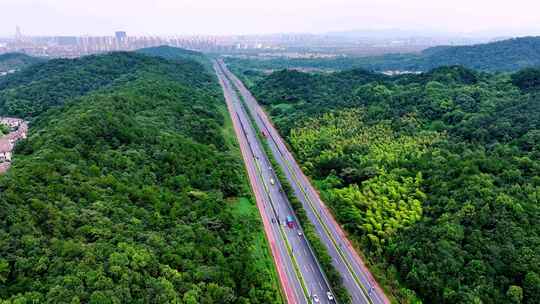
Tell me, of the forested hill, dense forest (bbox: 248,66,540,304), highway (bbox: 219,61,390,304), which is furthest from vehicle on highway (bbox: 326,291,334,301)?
the forested hill

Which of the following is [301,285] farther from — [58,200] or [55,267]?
[58,200]

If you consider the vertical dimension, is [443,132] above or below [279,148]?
above

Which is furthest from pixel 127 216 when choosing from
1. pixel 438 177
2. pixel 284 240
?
pixel 438 177

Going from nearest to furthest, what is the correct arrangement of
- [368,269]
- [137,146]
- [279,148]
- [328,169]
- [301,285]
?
[301,285]
[368,269]
[137,146]
[328,169]
[279,148]

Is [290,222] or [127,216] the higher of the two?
[127,216]

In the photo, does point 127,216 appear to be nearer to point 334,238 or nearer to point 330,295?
point 330,295

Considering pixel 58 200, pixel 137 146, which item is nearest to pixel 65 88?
pixel 137 146

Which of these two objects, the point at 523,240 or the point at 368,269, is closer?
the point at 523,240
